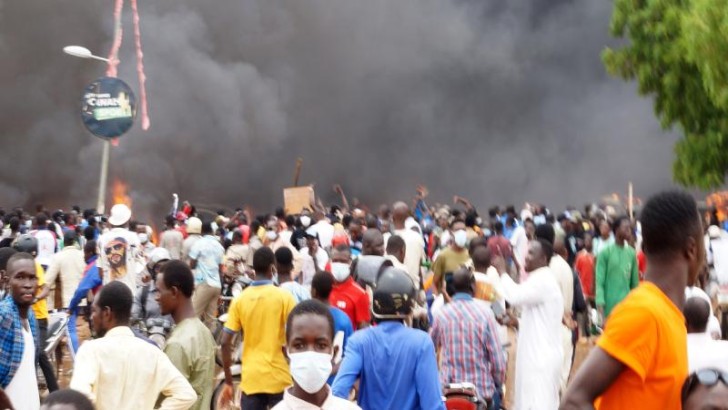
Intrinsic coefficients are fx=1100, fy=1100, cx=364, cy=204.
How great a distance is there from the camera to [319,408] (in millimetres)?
3307

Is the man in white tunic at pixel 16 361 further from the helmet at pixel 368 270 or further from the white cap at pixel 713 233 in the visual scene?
the white cap at pixel 713 233

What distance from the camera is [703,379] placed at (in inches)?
110

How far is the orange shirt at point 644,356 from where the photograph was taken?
281cm

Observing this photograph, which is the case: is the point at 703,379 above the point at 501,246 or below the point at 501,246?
below

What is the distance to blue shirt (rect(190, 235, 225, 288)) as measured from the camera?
11.1 meters

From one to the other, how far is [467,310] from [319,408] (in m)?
3.03

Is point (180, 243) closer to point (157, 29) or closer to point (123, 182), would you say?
point (123, 182)

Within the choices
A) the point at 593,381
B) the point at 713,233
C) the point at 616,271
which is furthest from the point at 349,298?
the point at 713,233

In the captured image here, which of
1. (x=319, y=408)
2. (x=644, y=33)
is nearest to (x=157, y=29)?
(x=644, y=33)

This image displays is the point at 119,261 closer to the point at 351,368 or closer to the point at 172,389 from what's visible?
the point at 351,368

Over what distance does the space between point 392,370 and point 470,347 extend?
1.46 metres

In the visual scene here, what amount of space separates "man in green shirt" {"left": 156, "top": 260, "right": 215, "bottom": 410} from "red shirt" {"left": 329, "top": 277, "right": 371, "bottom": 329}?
202cm

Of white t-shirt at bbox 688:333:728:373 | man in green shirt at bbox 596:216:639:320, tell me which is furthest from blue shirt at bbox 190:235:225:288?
white t-shirt at bbox 688:333:728:373

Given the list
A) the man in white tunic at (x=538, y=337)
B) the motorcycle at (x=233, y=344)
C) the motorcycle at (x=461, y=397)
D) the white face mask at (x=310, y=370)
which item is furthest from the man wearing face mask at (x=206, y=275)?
A: the white face mask at (x=310, y=370)
